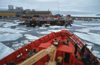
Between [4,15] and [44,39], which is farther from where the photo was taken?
[4,15]

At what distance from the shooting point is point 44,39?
16.7 ft

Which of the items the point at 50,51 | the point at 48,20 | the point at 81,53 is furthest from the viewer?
the point at 48,20

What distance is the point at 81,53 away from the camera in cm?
500

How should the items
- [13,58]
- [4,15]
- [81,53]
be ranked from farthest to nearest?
[4,15]
[81,53]
[13,58]

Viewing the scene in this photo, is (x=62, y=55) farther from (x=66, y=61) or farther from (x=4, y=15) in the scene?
(x=4, y=15)

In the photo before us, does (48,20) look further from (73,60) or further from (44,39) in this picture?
(73,60)

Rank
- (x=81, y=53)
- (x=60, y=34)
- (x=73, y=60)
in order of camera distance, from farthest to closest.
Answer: (x=60, y=34) < (x=81, y=53) < (x=73, y=60)

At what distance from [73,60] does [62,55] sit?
1.87ft

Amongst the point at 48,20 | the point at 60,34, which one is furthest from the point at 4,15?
the point at 60,34

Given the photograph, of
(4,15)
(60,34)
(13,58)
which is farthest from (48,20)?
(4,15)

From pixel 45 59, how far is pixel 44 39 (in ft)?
5.78

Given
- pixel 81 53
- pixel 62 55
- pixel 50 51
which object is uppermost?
pixel 50 51

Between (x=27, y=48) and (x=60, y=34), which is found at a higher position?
(x=60, y=34)

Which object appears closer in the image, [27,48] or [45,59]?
[45,59]
